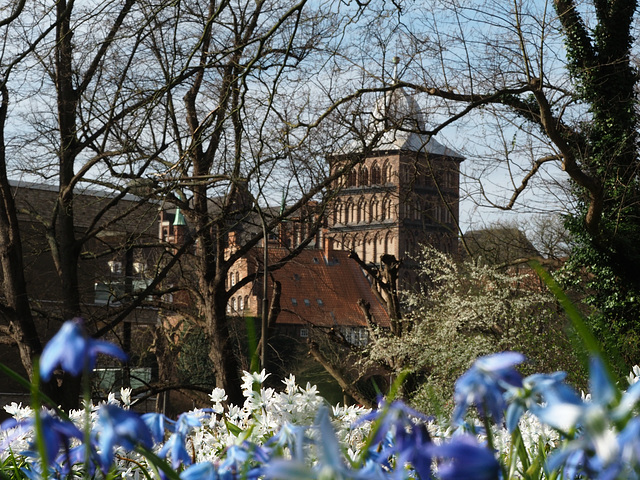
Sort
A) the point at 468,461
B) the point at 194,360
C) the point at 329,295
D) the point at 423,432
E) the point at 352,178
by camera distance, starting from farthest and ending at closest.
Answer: the point at 329,295, the point at 194,360, the point at 352,178, the point at 423,432, the point at 468,461

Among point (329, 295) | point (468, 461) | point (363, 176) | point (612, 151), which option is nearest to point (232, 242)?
point (363, 176)

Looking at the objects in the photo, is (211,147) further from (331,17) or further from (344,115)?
(331,17)

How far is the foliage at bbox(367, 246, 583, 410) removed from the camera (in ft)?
45.6

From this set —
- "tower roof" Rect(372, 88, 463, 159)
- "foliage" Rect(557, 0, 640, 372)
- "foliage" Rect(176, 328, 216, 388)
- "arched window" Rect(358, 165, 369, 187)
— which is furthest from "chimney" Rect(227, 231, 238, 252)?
"foliage" Rect(176, 328, 216, 388)

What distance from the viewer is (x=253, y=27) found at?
46.1 feet

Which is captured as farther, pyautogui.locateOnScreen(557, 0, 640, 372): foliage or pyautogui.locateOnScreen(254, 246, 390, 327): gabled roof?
pyautogui.locateOnScreen(254, 246, 390, 327): gabled roof

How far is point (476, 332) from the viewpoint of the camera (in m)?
15.8

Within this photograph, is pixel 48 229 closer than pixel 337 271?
Yes

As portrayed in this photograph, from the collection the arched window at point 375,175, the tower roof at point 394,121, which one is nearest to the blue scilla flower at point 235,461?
the tower roof at point 394,121

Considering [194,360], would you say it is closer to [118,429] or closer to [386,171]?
[386,171]

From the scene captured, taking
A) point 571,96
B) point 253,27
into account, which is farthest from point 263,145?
point 571,96

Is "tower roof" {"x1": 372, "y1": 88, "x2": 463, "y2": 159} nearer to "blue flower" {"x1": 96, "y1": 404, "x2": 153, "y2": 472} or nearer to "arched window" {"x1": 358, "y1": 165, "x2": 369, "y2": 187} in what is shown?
"arched window" {"x1": 358, "y1": 165, "x2": 369, "y2": 187}

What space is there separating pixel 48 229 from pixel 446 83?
25.2ft

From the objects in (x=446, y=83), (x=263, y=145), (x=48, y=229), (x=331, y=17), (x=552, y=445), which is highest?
(x=331, y=17)
